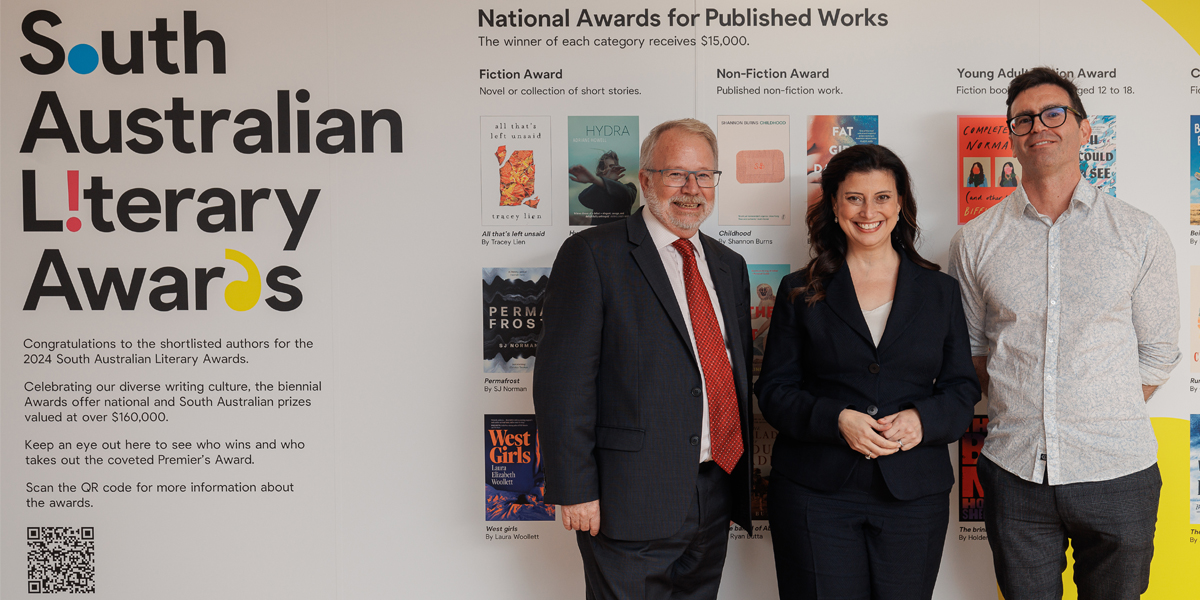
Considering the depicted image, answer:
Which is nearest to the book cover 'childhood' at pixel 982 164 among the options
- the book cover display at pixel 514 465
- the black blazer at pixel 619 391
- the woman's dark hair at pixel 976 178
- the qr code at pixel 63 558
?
the woman's dark hair at pixel 976 178

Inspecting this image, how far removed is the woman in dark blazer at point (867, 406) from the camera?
202 centimetres

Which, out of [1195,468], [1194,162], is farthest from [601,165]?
[1195,468]

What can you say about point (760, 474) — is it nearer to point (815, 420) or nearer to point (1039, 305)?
point (815, 420)

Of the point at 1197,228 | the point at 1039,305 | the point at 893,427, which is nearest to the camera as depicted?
the point at 893,427

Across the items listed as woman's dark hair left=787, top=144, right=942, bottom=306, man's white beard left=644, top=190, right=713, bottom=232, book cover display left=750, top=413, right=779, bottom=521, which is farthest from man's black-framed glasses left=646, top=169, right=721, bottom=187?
book cover display left=750, top=413, right=779, bottom=521

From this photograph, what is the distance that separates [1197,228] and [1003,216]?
3.79 ft

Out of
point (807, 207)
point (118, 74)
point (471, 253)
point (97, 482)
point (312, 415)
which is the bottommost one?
point (97, 482)

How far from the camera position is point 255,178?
278cm

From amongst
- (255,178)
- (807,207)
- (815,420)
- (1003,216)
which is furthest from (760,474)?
(255,178)

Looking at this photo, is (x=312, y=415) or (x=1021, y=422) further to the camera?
(x=312, y=415)

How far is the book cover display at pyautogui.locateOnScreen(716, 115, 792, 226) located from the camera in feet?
9.01

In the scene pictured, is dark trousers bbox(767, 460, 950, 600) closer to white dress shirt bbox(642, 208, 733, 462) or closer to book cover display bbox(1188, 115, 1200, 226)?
white dress shirt bbox(642, 208, 733, 462)

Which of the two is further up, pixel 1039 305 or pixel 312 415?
pixel 1039 305

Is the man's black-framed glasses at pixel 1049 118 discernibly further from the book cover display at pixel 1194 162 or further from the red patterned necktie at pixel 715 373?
the red patterned necktie at pixel 715 373
